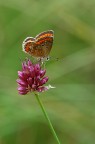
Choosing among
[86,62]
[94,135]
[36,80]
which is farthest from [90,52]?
[36,80]

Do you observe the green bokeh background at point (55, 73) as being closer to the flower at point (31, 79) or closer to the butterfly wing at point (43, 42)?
the butterfly wing at point (43, 42)

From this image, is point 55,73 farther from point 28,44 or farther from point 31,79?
point 31,79

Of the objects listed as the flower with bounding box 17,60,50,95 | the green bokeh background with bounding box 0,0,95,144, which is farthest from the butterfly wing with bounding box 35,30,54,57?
the green bokeh background with bounding box 0,0,95,144

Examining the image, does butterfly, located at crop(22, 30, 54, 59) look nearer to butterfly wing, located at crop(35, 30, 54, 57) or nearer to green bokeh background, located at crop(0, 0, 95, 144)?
butterfly wing, located at crop(35, 30, 54, 57)

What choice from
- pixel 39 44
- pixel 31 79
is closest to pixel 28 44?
pixel 39 44

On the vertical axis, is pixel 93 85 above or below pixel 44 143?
above

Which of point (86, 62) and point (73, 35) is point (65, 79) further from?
point (73, 35)

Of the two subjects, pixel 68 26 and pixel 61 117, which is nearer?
pixel 61 117
